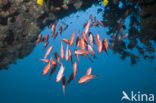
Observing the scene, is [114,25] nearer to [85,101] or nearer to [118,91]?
[85,101]

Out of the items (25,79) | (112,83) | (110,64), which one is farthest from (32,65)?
(112,83)

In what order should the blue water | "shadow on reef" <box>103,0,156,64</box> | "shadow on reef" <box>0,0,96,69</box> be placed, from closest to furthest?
"shadow on reef" <box>103,0,156,64</box>, "shadow on reef" <box>0,0,96,69</box>, the blue water

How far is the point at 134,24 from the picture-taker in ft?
22.3

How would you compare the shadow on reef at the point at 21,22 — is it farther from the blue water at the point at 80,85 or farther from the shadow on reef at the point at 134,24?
the blue water at the point at 80,85

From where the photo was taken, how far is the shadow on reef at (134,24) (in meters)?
5.39

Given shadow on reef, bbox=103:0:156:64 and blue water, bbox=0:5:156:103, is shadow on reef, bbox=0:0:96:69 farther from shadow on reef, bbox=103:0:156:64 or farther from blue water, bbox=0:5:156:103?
blue water, bbox=0:5:156:103

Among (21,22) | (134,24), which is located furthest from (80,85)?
(21,22)

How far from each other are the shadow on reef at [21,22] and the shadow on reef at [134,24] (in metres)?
2.10

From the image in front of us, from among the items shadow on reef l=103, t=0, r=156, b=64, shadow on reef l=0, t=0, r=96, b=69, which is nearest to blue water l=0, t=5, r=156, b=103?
shadow on reef l=103, t=0, r=156, b=64

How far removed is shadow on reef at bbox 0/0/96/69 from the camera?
5652mm

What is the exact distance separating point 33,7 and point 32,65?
68.5 metres

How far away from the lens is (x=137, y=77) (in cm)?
7231

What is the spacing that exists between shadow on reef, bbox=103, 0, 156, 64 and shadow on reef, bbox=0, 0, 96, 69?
2.10 m

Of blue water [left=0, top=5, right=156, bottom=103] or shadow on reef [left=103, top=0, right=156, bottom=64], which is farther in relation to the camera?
blue water [left=0, top=5, right=156, bottom=103]
